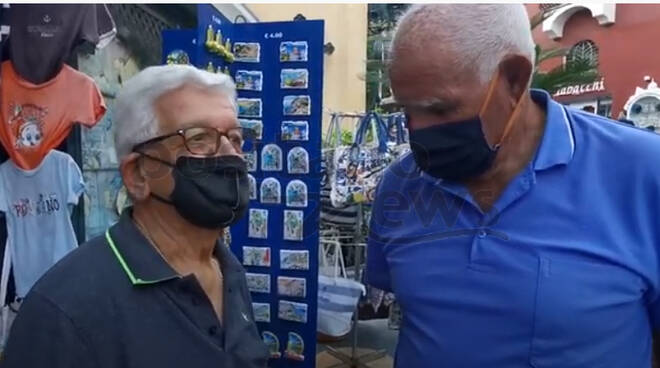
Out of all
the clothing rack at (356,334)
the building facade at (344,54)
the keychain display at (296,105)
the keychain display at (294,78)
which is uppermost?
the building facade at (344,54)

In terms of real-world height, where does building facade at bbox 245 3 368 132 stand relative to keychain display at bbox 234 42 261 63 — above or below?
above

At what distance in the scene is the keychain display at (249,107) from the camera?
12.2 ft

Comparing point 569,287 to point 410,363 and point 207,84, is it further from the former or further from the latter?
point 207,84

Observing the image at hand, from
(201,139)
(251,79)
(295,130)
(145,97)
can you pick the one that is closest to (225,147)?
(201,139)

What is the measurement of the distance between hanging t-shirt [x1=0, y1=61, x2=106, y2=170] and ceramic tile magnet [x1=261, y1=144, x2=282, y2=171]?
119 cm

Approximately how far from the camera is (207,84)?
4.74ft

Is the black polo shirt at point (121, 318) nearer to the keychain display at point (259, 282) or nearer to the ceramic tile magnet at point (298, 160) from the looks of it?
the ceramic tile magnet at point (298, 160)

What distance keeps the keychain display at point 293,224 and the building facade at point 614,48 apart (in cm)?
953

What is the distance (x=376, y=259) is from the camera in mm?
1703

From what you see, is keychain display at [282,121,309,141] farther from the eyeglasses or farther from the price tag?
the eyeglasses

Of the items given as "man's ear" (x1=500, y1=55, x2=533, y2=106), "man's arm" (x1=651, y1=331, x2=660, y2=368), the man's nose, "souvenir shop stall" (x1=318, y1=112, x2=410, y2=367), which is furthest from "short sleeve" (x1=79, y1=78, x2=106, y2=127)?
"man's arm" (x1=651, y1=331, x2=660, y2=368)

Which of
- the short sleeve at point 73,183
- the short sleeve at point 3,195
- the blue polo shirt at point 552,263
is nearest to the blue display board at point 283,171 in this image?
the short sleeve at point 73,183

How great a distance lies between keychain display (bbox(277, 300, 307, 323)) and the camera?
3.88 metres

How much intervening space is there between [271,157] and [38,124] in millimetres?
1464
